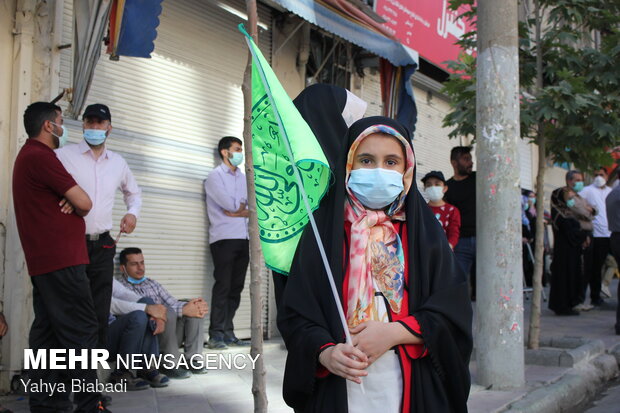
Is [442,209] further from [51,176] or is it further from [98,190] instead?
[51,176]

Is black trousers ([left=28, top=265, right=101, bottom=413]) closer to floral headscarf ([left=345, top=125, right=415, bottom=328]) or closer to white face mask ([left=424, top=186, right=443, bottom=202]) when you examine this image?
floral headscarf ([left=345, top=125, right=415, bottom=328])

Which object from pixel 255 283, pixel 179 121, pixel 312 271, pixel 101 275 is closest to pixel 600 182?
pixel 179 121

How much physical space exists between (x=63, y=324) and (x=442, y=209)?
4289 mm

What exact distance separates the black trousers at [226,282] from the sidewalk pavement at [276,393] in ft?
0.96

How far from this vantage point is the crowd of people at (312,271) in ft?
7.79

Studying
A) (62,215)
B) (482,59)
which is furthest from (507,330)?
(62,215)

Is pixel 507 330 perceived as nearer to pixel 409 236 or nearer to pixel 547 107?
pixel 547 107

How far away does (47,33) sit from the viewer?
5.72m

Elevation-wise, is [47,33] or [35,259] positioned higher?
[47,33]

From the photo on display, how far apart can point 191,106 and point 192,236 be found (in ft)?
4.63

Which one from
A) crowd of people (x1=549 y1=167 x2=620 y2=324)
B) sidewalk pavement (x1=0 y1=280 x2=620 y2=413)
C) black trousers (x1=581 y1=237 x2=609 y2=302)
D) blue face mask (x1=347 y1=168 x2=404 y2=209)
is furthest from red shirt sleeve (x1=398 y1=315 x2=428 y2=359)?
black trousers (x1=581 y1=237 x2=609 y2=302)

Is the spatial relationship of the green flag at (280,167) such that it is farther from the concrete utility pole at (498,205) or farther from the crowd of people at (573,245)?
the crowd of people at (573,245)

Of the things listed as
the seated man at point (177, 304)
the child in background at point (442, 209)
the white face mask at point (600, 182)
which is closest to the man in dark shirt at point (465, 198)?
the child in background at point (442, 209)

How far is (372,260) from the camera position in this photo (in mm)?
2457
